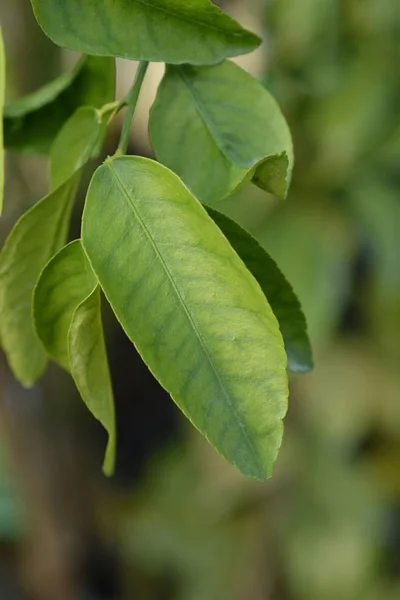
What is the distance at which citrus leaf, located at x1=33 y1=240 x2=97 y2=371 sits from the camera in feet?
1.28

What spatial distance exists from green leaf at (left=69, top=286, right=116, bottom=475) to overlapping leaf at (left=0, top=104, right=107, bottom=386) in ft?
0.32

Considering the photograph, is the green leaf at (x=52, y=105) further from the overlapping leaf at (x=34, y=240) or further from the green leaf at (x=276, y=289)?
the green leaf at (x=276, y=289)

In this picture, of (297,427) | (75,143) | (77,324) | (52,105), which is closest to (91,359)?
(77,324)

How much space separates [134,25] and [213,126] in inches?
3.2

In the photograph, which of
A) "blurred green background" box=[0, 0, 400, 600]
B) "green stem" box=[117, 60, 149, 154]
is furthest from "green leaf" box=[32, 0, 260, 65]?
"blurred green background" box=[0, 0, 400, 600]

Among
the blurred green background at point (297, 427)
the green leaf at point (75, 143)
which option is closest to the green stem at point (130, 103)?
the green leaf at point (75, 143)

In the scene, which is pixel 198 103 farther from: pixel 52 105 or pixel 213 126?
pixel 52 105

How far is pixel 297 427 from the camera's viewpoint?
1542 mm

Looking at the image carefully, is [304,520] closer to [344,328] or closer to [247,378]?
[344,328]

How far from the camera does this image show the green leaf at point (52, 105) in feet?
1.69

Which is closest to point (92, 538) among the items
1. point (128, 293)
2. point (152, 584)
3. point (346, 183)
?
point (152, 584)

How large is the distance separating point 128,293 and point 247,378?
0.06 metres

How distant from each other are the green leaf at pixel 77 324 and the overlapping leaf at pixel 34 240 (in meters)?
0.05

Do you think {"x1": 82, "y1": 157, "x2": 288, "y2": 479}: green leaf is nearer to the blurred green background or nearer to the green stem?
the green stem
